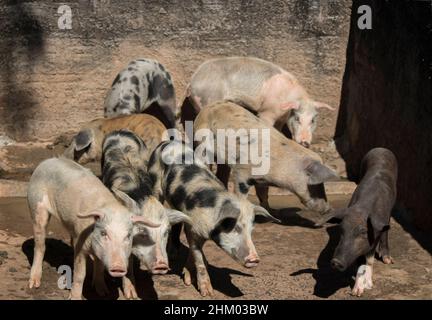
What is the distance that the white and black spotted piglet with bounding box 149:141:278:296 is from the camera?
9.29 meters

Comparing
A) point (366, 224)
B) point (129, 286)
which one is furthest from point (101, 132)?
point (366, 224)

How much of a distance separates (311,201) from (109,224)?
131 inches

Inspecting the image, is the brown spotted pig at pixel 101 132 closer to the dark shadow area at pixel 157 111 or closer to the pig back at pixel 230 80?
the pig back at pixel 230 80

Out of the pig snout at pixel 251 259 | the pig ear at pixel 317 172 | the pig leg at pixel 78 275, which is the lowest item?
the pig leg at pixel 78 275

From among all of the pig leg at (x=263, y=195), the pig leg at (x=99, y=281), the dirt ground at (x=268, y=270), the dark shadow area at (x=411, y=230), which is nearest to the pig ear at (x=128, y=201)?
the pig leg at (x=99, y=281)

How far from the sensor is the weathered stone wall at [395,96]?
1120 centimetres

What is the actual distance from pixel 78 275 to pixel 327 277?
273cm

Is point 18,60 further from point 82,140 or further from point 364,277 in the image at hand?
point 364,277

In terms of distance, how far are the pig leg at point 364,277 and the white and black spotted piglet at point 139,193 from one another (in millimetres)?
1959

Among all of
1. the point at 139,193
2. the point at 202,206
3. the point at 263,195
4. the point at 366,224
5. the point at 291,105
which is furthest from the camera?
the point at 291,105

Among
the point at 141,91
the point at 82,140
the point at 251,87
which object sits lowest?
the point at 82,140

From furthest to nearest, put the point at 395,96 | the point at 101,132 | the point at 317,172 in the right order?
the point at 395,96 < the point at 101,132 < the point at 317,172

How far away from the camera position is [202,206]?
953cm

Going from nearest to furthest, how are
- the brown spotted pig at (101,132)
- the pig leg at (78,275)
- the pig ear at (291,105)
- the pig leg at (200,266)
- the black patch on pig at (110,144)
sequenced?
the pig leg at (78,275)
the pig leg at (200,266)
the black patch on pig at (110,144)
the brown spotted pig at (101,132)
the pig ear at (291,105)
